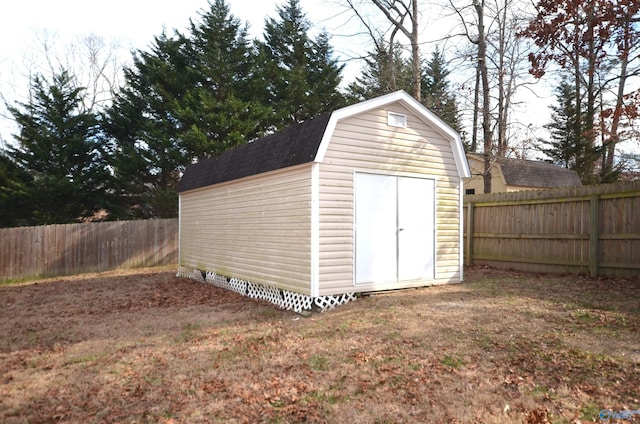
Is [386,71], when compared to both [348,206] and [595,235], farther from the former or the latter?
[348,206]

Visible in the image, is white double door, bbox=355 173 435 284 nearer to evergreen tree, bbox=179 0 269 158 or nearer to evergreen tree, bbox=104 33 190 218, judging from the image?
evergreen tree, bbox=179 0 269 158

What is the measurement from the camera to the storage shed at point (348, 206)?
687cm

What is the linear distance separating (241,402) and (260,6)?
76.3 feet

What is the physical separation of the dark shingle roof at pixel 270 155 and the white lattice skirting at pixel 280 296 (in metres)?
2.33

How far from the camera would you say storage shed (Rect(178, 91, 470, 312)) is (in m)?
6.87

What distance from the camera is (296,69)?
21562 mm

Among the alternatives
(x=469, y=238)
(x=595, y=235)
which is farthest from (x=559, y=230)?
(x=469, y=238)

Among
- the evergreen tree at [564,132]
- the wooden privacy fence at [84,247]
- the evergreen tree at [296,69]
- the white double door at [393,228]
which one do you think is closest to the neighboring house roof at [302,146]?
the white double door at [393,228]

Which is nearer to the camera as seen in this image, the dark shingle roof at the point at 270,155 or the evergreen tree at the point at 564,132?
the dark shingle roof at the point at 270,155

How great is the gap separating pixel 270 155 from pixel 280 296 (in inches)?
109

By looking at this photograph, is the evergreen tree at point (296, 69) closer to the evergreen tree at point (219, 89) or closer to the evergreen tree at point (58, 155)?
the evergreen tree at point (219, 89)

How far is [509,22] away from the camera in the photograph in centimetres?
1605

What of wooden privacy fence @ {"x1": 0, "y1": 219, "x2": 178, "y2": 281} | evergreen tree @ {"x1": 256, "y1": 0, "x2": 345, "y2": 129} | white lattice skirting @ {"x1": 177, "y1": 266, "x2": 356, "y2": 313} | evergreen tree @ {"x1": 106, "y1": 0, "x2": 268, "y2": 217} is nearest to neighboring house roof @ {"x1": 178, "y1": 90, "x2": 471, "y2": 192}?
white lattice skirting @ {"x1": 177, "y1": 266, "x2": 356, "y2": 313}

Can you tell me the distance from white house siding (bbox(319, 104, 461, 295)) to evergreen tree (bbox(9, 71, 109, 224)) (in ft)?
45.2
